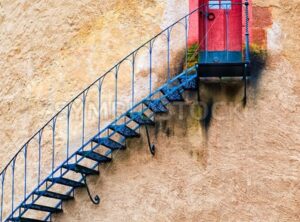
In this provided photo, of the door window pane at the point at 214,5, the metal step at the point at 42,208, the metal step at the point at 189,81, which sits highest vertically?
the door window pane at the point at 214,5

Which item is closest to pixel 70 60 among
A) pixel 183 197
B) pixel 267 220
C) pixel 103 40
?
pixel 103 40

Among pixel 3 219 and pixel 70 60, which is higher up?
pixel 70 60

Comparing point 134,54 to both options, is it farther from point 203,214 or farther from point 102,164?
point 203,214

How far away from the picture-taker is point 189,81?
13617 mm

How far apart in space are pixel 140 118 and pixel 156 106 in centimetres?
32

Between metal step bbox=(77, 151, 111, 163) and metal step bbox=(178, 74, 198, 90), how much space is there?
1.60m

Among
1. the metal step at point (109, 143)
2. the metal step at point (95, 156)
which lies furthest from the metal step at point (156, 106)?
the metal step at point (95, 156)

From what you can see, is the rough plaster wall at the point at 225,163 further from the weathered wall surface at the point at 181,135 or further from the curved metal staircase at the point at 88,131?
the curved metal staircase at the point at 88,131

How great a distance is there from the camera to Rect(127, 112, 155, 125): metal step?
1350 cm

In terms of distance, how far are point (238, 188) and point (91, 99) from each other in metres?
2.76

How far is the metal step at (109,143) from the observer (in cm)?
1355

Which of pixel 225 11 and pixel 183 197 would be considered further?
pixel 225 11

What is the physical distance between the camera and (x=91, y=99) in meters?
14.4

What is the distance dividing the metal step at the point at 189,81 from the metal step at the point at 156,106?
440mm
